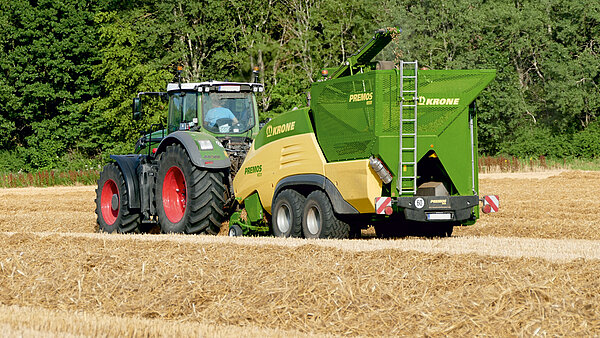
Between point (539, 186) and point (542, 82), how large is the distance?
2914 cm

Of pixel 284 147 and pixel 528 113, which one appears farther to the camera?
pixel 528 113

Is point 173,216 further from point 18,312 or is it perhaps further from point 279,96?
point 279,96

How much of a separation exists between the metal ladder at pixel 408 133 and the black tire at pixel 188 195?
10.7 ft

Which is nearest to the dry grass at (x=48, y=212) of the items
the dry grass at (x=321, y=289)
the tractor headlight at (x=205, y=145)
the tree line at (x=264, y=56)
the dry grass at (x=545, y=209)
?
the tractor headlight at (x=205, y=145)

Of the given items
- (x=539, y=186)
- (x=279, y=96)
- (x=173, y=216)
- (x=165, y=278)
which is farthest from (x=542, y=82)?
(x=165, y=278)

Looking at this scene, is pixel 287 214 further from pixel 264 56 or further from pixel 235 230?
pixel 264 56

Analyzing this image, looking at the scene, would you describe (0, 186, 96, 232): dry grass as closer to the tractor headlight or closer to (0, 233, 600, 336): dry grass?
the tractor headlight

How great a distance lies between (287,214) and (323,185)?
1.11 meters

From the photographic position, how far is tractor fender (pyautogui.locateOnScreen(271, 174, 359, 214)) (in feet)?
37.2

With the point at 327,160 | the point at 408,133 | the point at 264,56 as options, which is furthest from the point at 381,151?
the point at 264,56

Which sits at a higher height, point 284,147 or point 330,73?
point 330,73

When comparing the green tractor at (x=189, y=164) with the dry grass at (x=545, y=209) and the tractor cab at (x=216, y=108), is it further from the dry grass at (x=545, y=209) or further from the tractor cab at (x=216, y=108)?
the dry grass at (x=545, y=209)

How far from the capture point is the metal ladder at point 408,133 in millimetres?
11094

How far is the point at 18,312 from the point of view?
23.8 feet
